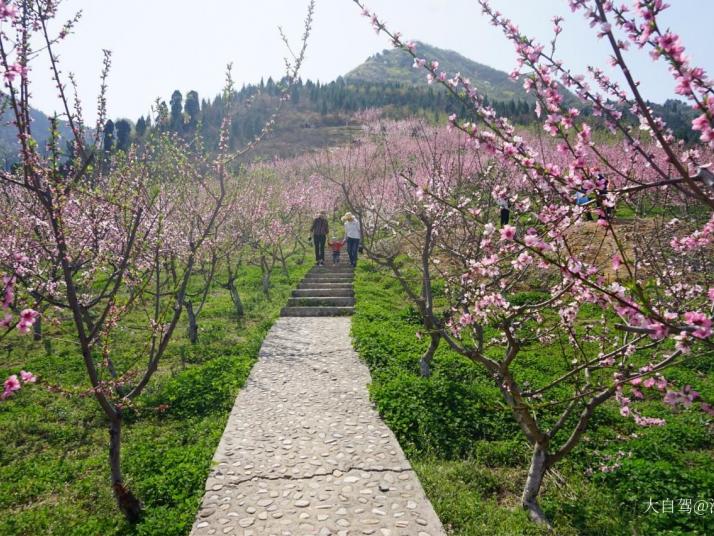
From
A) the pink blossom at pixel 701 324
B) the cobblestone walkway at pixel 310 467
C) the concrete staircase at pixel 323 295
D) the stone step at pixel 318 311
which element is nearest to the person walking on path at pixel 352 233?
the concrete staircase at pixel 323 295

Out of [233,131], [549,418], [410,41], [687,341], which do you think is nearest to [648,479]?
[549,418]

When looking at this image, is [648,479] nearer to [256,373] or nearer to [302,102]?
[256,373]

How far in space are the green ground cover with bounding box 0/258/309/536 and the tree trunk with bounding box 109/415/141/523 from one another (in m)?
0.12

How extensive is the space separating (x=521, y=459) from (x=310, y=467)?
2.86 metres

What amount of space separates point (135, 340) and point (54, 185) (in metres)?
7.51

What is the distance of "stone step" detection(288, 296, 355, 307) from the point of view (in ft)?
46.6

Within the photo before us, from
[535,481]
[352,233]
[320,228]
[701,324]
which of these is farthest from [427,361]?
[320,228]

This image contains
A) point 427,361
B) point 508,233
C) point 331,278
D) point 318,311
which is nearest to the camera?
point 508,233

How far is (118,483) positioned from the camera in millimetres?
4707

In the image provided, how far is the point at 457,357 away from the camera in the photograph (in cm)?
948

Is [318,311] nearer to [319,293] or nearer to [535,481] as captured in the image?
[319,293]

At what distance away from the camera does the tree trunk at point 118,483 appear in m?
4.71

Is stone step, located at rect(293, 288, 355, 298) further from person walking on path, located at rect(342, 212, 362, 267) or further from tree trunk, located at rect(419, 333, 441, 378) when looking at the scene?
tree trunk, located at rect(419, 333, 441, 378)

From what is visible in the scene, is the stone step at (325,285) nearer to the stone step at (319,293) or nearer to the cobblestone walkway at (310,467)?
the stone step at (319,293)
